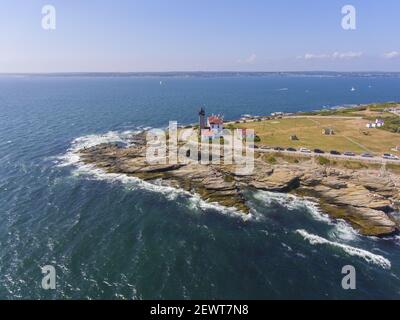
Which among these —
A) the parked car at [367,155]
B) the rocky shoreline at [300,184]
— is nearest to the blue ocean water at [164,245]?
the rocky shoreline at [300,184]

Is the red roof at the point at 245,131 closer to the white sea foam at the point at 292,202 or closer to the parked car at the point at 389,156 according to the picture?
the white sea foam at the point at 292,202

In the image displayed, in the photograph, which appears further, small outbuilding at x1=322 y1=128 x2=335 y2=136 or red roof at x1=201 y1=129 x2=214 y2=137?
small outbuilding at x1=322 y1=128 x2=335 y2=136

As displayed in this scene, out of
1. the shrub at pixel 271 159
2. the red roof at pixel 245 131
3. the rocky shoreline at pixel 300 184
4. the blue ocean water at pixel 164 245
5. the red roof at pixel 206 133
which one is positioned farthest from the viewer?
the red roof at pixel 245 131

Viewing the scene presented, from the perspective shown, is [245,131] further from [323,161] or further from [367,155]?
[367,155]

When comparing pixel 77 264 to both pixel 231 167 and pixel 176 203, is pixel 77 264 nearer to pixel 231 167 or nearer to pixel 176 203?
pixel 176 203

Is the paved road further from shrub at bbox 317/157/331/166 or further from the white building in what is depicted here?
the white building

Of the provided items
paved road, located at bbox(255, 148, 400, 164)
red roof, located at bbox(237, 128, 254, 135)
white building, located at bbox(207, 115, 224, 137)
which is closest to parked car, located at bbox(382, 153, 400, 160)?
paved road, located at bbox(255, 148, 400, 164)
